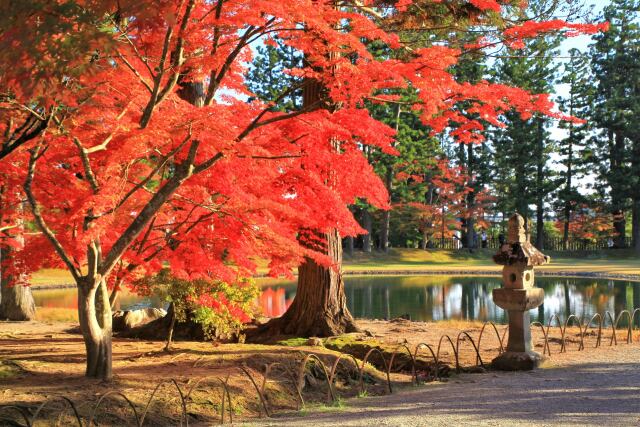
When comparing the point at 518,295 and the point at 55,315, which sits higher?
the point at 518,295

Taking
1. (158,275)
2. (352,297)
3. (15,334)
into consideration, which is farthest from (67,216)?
(352,297)

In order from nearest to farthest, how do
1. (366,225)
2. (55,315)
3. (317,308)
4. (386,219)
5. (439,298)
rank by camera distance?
(317,308), (55,315), (439,298), (366,225), (386,219)

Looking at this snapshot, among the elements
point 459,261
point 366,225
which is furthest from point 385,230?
point 459,261

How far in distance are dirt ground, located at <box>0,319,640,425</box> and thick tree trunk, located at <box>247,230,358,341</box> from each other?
17.9 inches

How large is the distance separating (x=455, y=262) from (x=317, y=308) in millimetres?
26304

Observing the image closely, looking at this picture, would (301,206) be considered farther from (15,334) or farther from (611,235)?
(611,235)

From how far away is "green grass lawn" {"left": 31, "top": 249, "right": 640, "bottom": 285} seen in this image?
91.7ft

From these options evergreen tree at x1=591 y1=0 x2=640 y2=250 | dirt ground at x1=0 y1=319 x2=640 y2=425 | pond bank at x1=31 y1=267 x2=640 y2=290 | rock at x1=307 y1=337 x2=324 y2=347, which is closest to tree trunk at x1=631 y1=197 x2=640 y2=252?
evergreen tree at x1=591 y1=0 x2=640 y2=250

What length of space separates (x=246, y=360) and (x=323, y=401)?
1.12m

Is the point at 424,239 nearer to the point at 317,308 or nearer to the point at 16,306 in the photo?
the point at 16,306

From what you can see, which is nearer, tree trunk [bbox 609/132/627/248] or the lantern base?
the lantern base

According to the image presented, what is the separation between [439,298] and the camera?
20.7 metres

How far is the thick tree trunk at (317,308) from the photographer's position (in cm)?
1007

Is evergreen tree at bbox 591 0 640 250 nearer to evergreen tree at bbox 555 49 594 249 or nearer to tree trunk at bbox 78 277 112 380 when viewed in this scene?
evergreen tree at bbox 555 49 594 249
